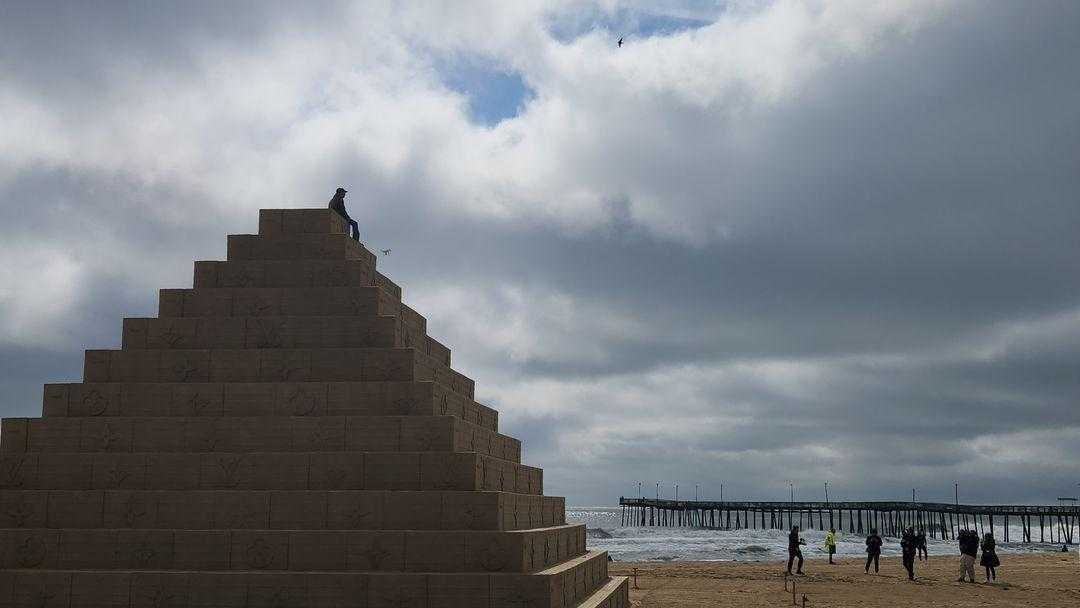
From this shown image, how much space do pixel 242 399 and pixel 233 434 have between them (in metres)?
0.66

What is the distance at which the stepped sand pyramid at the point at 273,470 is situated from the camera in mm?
14500

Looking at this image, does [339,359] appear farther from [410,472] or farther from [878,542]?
[878,542]

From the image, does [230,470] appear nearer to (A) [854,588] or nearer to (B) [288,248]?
(B) [288,248]

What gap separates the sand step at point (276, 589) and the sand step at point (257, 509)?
2.99 ft

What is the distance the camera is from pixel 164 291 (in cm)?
1816

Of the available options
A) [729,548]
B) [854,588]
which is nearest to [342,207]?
[854,588]

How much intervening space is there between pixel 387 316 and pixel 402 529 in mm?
4235

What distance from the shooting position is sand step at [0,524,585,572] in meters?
14.5

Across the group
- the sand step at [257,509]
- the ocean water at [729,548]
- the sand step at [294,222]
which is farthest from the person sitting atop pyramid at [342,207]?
the ocean water at [729,548]

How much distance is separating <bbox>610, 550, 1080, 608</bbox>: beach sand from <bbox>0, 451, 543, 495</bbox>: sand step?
956 cm

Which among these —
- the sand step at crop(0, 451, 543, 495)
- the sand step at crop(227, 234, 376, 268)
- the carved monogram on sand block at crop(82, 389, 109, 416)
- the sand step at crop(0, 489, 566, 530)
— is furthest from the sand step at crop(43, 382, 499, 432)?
the sand step at crop(227, 234, 376, 268)

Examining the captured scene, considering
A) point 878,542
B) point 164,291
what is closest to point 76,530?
point 164,291

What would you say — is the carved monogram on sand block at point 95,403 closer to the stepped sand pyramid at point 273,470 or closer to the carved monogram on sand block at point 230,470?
the stepped sand pyramid at point 273,470

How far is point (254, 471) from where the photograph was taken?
51.7ft
